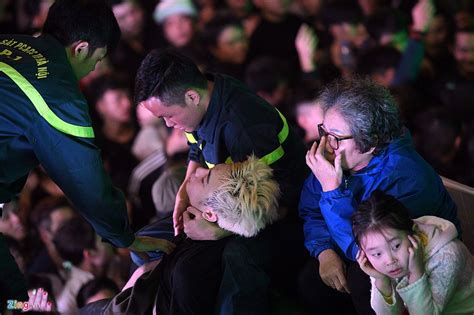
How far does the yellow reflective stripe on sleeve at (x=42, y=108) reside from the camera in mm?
2164

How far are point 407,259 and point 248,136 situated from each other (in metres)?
0.66

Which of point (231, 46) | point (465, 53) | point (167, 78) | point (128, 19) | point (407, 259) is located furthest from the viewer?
point (128, 19)

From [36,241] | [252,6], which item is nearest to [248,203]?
[36,241]

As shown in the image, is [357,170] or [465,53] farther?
[465,53]

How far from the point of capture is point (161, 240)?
8.23 feet

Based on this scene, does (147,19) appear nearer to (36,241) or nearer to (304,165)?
(36,241)

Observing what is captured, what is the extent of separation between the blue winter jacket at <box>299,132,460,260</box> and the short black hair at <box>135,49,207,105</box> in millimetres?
507

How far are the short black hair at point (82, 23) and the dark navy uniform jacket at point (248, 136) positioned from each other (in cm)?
41

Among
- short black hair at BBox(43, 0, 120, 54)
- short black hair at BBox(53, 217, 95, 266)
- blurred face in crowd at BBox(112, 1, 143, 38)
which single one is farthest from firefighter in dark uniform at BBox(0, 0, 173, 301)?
blurred face in crowd at BBox(112, 1, 143, 38)

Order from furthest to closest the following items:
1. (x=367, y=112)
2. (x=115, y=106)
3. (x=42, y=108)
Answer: (x=115, y=106)
(x=367, y=112)
(x=42, y=108)

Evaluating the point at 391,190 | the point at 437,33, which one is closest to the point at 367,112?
the point at 391,190

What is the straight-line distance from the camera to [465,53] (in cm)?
416

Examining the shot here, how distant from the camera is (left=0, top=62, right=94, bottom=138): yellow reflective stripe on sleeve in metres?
2.16
